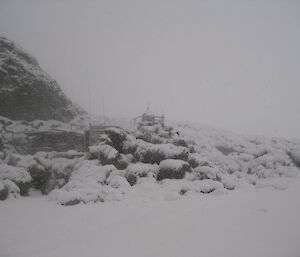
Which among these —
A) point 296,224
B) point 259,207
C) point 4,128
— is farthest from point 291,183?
point 4,128

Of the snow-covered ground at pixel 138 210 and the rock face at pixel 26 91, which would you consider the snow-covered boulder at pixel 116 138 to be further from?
the rock face at pixel 26 91

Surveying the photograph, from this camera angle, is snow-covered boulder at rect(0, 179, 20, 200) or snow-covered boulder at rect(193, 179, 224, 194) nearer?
snow-covered boulder at rect(0, 179, 20, 200)

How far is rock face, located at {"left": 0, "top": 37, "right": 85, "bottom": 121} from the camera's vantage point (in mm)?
26547

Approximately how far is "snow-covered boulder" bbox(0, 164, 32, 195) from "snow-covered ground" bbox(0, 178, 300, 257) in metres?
2.28

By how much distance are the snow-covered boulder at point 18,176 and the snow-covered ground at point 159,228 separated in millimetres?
2282

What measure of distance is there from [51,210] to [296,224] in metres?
Answer: 5.48

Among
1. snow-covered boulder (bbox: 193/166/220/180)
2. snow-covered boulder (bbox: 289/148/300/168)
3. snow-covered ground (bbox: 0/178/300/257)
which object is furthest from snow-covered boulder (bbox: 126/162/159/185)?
snow-covered boulder (bbox: 289/148/300/168)

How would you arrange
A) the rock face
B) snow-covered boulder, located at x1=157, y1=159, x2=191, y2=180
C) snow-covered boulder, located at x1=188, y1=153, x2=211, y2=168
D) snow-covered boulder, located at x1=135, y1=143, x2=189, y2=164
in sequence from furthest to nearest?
1. the rock face
2. snow-covered boulder, located at x1=188, y1=153, x2=211, y2=168
3. snow-covered boulder, located at x1=135, y1=143, x2=189, y2=164
4. snow-covered boulder, located at x1=157, y1=159, x2=191, y2=180

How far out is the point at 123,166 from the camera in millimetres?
10523

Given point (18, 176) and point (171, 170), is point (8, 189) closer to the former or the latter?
point (18, 176)

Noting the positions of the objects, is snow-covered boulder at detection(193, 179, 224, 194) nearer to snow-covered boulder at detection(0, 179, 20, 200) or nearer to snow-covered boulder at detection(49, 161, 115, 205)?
snow-covered boulder at detection(49, 161, 115, 205)

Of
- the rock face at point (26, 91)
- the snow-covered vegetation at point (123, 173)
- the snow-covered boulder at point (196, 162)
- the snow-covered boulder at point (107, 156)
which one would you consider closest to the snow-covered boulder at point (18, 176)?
the snow-covered vegetation at point (123, 173)

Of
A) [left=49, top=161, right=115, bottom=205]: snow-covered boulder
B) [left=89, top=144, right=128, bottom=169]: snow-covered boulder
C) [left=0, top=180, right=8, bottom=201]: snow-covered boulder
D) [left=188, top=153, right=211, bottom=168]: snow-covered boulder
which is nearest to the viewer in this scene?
[left=49, top=161, right=115, bottom=205]: snow-covered boulder

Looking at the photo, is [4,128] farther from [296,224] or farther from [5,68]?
[296,224]
